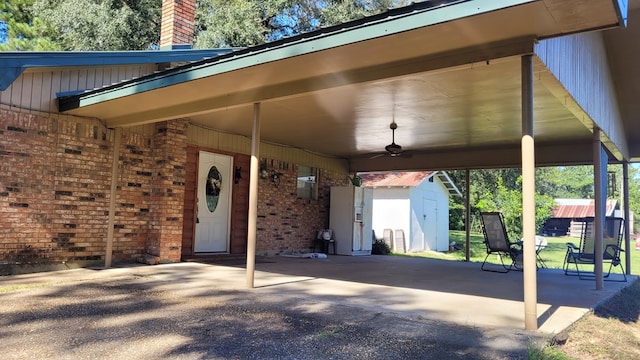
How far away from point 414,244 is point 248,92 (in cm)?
1611

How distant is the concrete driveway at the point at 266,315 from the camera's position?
3.43m

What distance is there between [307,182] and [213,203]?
3.27 m

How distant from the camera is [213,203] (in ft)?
31.3

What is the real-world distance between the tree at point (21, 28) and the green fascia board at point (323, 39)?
12387mm

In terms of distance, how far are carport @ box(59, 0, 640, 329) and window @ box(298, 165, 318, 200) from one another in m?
1.21

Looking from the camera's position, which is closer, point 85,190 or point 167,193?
point 85,190

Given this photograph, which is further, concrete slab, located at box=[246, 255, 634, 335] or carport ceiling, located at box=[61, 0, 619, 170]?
concrete slab, located at box=[246, 255, 634, 335]

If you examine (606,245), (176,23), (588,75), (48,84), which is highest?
(176,23)

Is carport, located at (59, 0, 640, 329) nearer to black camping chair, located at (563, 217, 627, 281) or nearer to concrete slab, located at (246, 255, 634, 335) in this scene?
concrete slab, located at (246, 255, 634, 335)

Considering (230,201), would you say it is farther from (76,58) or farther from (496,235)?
(496,235)

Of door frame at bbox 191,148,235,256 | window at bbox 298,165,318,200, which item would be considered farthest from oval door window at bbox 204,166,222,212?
window at bbox 298,165,318,200

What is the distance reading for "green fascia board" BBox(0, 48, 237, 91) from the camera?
5691 mm

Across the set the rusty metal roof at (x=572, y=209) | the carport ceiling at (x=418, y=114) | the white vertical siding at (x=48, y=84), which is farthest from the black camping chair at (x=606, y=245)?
the rusty metal roof at (x=572, y=209)

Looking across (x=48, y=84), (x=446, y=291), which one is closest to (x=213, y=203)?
(x=48, y=84)
